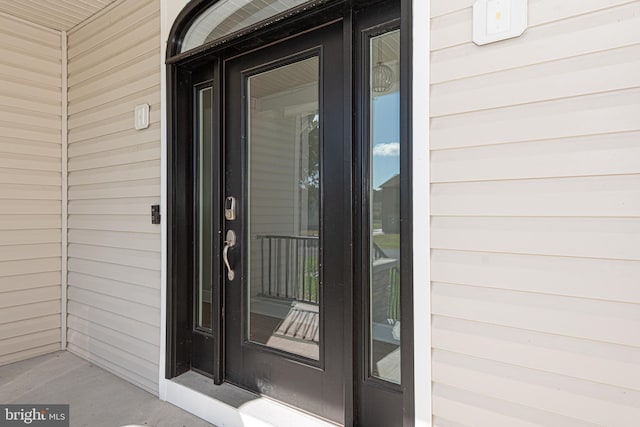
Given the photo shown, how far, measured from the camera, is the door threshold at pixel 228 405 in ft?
6.24

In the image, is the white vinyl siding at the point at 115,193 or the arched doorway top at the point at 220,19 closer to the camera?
the arched doorway top at the point at 220,19

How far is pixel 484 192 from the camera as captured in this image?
134cm

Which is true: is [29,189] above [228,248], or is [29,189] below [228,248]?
above

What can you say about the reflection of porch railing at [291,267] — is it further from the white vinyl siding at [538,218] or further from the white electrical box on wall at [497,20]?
the white electrical box on wall at [497,20]

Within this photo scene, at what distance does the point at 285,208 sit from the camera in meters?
2.04

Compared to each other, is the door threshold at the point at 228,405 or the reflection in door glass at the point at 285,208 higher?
the reflection in door glass at the point at 285,208

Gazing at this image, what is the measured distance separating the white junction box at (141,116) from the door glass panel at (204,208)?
360 millimetres

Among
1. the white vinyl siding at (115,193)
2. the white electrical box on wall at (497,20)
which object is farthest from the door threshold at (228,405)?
the white electrical box on wall at (497,20)

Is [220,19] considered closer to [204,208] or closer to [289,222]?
[204,208]

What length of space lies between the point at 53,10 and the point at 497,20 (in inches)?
122

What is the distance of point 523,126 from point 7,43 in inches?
141

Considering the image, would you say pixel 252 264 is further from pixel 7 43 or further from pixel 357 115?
pixel 7 43

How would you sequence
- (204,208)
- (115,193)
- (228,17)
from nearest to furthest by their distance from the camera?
(228,17)
(204,208)
(115,193)

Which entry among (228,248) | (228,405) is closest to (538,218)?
(228,248)
